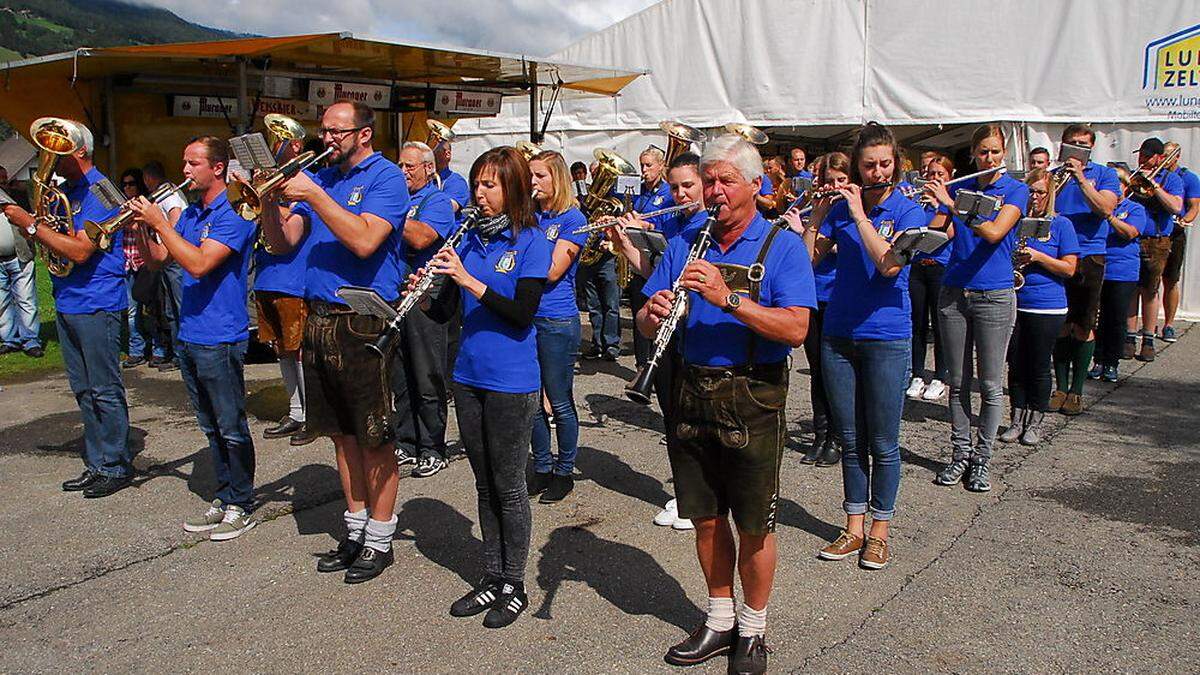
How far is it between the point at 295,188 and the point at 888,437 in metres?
2.91

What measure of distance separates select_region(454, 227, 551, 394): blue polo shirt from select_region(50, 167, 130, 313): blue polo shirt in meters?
2.82

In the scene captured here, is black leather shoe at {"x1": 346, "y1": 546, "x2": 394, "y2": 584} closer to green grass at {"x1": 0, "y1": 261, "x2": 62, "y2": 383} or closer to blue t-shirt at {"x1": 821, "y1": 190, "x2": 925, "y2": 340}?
blue t-shirt at {"x1": 821, "y1": 190, "x2": 925, "y2": 340}

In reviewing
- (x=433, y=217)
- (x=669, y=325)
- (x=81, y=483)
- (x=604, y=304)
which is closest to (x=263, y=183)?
(x=433, y=217)

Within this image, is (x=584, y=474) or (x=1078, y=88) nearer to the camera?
(x=584, y=474)

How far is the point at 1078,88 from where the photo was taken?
490 inches

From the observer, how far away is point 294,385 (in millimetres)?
7117

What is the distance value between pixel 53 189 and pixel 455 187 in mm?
2565

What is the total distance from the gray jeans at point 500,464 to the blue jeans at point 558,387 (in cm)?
138

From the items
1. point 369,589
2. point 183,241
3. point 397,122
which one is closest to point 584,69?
point 397,122

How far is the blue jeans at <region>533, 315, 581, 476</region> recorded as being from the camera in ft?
17.6

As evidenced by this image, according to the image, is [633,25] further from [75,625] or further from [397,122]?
[75,625]

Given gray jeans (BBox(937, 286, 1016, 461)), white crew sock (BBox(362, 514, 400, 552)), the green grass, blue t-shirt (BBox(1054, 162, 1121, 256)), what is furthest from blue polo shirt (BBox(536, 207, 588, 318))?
the green grass

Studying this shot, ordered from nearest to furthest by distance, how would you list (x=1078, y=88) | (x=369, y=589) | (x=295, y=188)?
(x=295, y=188) → (x=369, y=589) → (x=1078, y=88)

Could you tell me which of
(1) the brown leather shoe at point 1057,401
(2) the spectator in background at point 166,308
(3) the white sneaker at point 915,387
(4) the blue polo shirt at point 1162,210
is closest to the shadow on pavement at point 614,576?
(3) the white sneaker at point 915,387
